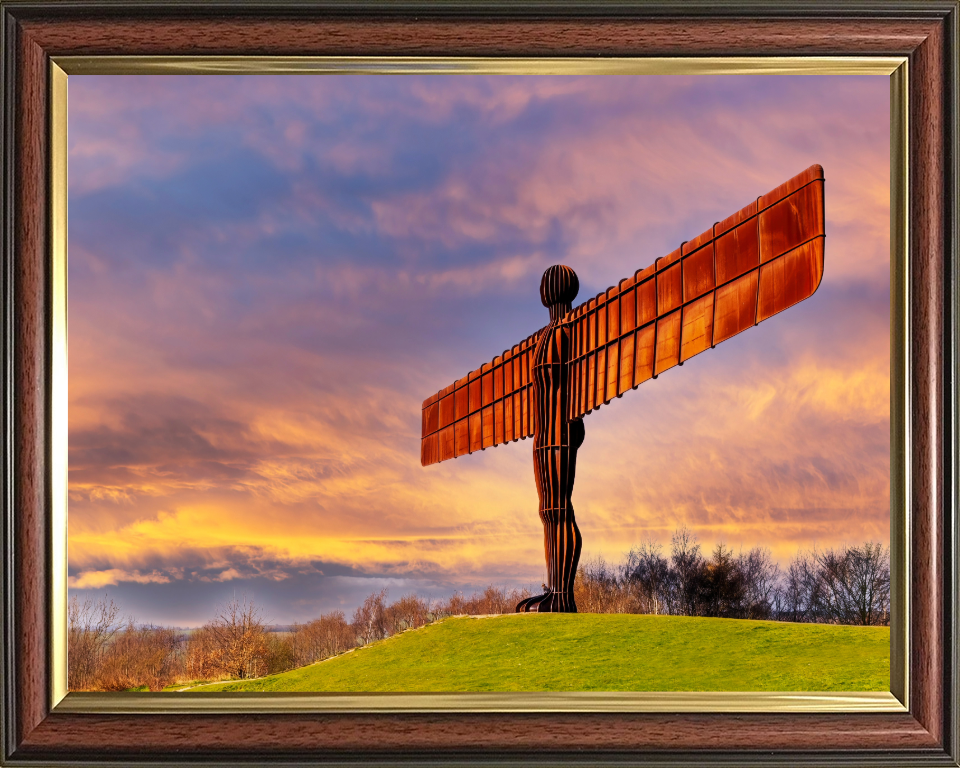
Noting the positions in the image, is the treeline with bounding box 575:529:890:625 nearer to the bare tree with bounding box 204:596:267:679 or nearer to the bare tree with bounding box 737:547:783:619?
the bare tree with bounding box 737:547:783:619

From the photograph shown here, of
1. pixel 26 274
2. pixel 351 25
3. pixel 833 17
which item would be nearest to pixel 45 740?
pixel 26 274

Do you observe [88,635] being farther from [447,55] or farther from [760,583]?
[760,583]

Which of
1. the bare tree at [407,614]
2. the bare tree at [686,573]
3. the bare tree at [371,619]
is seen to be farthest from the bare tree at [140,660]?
the bare tree at [686,573]

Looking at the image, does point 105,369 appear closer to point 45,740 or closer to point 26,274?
point 26,274

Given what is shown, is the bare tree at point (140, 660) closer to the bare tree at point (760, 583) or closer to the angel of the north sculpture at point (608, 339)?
the angel of the north sculpture at point (608, 339)

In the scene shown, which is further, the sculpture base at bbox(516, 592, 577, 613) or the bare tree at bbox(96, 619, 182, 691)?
the sculpture base at bbox(516, 592, 577, 613)

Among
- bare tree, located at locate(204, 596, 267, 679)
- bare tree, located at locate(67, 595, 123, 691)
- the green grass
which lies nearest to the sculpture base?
the green grass
